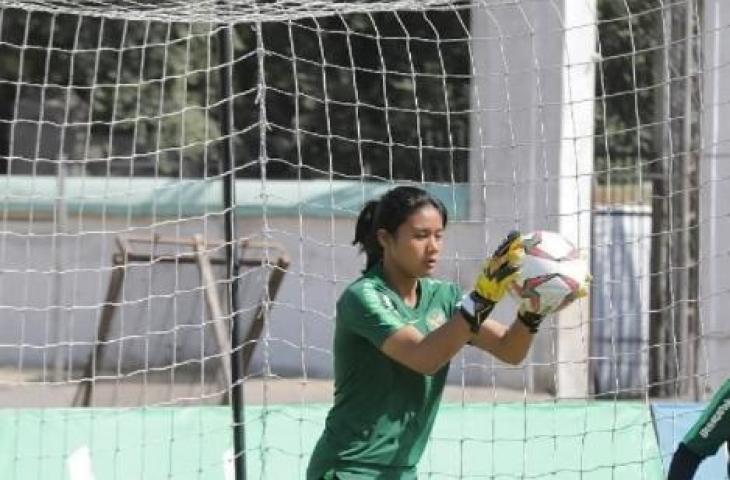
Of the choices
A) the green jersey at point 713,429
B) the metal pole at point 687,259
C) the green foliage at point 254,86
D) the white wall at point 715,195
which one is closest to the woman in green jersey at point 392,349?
the green jersey at point 713,429

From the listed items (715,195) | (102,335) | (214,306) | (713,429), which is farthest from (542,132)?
(713,429)

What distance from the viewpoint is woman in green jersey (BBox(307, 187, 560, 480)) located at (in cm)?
443

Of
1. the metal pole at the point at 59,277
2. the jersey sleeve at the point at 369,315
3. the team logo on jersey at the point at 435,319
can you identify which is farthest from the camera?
the metal pole at the point at 59,277

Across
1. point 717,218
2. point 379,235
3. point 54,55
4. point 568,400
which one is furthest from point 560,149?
point 54,55

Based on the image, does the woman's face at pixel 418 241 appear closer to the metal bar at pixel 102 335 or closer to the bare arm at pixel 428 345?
the bare arm at pixel 428 345

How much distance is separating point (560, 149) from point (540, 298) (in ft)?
16.8

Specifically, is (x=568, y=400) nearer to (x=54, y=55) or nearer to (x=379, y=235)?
(x=379, y=235)

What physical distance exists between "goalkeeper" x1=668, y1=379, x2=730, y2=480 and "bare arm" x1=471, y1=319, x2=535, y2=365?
0.94m

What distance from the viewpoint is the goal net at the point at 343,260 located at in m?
6.81

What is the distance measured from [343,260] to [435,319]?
18.9ft

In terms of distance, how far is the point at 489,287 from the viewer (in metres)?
4.24

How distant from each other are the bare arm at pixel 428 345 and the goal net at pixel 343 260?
2199mm

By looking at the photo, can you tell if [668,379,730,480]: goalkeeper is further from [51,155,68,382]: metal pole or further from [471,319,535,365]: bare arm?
[51,155,68,382]: metal pole

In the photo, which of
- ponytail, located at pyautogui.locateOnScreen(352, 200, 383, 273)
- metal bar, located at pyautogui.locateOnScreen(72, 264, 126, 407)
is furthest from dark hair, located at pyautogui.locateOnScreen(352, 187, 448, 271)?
metal bar, located at pyautogui.locateOnScreen(72, 264, 126, 407)
